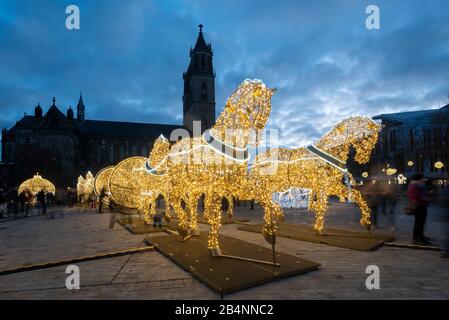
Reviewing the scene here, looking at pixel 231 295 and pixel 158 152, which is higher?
pixel 158 152

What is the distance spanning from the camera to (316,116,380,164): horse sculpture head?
707 cm

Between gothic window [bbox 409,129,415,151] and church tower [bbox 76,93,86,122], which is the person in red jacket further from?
church tower [bbox 76,93,86,122]

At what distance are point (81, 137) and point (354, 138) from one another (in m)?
63.5

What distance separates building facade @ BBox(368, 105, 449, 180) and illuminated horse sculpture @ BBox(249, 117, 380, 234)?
33570 millimetres

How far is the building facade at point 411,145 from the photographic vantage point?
36.2 meters

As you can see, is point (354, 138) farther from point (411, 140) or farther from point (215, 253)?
point (411, 140)

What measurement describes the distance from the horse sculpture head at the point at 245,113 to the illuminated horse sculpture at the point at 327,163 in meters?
2.05

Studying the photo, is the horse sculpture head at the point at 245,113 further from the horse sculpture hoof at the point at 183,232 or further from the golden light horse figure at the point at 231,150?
the horse sculpture hoof at the point at 183,232

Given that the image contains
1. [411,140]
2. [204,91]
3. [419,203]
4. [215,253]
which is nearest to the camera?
[215,253]

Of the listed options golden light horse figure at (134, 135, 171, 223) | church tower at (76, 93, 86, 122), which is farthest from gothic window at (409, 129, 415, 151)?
church tower at (76, 93, 86, 122)

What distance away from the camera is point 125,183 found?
9.84m

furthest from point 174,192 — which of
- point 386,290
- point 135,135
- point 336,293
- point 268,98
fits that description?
point 135,135

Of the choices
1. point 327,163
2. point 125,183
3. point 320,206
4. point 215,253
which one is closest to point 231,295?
point 215,253

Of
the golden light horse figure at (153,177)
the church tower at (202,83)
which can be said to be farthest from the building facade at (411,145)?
the golden light horse figure at (153,177)
